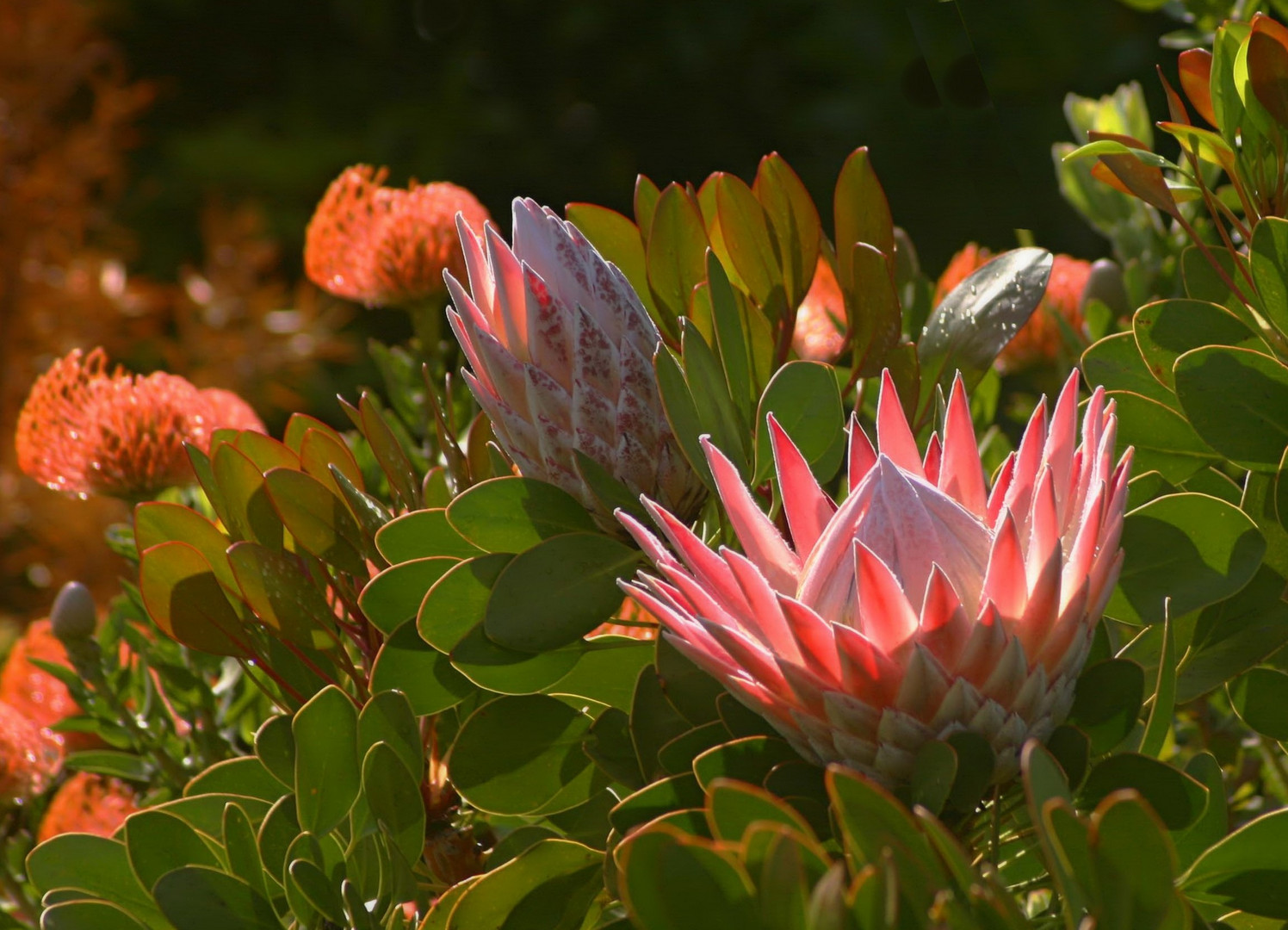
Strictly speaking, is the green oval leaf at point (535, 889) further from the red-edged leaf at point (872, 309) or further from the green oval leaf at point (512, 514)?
the red-edged leaf at point (872, 309)

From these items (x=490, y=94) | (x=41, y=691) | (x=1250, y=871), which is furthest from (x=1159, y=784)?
(x=490, y=94)

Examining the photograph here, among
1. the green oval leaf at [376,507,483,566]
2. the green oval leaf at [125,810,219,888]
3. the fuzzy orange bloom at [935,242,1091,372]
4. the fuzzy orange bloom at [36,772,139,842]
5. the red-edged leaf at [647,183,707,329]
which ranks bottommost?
the fuzzy orange bloom at [935,242,1091,372]

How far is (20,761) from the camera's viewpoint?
2.56 ft

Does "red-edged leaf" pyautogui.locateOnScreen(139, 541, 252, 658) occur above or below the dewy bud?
above

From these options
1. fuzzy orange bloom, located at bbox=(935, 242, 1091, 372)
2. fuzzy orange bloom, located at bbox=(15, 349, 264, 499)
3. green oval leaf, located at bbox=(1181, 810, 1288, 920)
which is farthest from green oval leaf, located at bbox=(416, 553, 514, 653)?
fuzzy orange bloom, located at bbox=(935, 242, 1091, 372)

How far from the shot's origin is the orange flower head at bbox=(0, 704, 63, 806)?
0.77 m

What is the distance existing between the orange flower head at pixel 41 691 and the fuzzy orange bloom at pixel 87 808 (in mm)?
75

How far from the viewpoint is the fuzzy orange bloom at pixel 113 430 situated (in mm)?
792

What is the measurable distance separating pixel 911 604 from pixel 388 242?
1.92 feet

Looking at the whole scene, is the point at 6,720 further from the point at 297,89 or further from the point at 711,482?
the point at 297,89

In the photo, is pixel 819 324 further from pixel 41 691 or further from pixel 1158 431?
pixel 41 691

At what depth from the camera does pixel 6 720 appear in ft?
2.53

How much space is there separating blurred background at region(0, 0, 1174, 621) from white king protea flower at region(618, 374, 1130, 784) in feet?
4.96

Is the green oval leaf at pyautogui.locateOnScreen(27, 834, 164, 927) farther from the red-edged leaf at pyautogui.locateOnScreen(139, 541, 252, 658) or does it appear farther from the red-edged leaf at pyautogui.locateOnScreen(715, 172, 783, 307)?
the red-edged leaf at pyautogui.locateOnScreen(715, 172, 783, 307)
